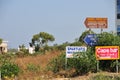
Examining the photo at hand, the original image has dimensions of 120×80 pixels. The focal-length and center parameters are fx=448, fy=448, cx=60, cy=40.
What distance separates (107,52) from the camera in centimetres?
2292

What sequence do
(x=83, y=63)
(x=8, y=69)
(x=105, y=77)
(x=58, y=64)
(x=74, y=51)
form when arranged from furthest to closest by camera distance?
(x=58, y=64) → (x=74, y=51) → (x=8, y=69) → (x=83, y=63) → (x=105, y=77)

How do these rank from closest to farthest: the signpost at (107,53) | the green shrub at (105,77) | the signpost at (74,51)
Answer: the green shrub at (105,77) → the signpost at (107,53) → the signpost at (74,51)

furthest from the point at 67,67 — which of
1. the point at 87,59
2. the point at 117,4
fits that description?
the point at 117,4

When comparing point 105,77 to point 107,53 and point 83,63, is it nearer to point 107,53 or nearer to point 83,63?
point 83,63

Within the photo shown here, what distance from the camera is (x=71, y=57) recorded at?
23.9 meters

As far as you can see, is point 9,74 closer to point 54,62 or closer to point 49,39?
point 54,62

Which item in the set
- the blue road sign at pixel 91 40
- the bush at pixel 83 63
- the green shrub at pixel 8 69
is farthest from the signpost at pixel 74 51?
the green shrub at pixel 8 69

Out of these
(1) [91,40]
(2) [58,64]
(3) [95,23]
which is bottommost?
(2) [58,64]

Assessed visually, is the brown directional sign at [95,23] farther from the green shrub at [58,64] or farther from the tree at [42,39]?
the tree at [42,39]

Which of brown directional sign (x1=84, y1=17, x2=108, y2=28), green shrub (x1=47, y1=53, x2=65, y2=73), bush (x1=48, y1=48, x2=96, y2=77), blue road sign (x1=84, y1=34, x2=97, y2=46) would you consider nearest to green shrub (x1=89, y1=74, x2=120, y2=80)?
bush (x1=48, y1=48, x2=96, y2=77)

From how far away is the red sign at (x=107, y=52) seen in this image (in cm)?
2269

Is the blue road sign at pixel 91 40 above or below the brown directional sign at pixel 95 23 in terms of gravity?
below

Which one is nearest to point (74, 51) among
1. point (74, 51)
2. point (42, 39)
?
point (74, 51)

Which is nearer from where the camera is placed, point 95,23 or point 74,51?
point 74,51
